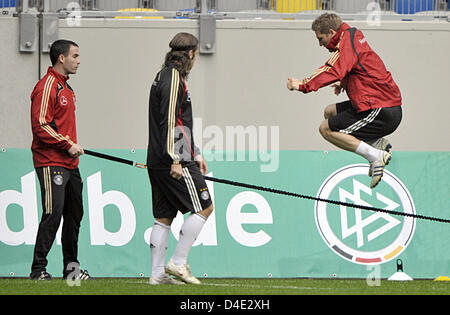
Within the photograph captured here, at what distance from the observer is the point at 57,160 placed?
8164 mm

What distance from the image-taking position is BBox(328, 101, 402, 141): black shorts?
7660 mm

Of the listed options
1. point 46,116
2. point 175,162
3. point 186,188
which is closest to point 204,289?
point 186,188

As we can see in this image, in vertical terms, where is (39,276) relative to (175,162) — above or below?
below

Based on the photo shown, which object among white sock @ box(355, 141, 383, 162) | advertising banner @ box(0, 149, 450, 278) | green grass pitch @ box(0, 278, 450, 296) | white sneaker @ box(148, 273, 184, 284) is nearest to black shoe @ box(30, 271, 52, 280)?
green grass pitch @ box(0, 278, 450, 296)

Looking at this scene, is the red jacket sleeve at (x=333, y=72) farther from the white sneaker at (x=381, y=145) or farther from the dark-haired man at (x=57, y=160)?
the dark-haired man at (x=57, y=160)

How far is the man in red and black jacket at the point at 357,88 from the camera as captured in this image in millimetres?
7406

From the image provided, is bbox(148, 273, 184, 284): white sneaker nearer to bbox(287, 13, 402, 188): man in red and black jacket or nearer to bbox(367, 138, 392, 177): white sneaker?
bbox(287, 13, 402, 188): man in red and black jacket

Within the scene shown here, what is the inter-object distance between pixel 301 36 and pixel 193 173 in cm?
430

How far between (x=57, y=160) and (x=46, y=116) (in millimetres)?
423

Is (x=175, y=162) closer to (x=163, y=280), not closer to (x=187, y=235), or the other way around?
(x=187, y=235)

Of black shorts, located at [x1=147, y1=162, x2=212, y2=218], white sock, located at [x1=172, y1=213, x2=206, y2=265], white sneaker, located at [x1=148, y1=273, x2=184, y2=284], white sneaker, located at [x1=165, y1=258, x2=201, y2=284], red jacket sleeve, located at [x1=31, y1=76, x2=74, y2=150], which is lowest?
white sneaker, located at [x1=148, y1=273, x2=184, y2=284]

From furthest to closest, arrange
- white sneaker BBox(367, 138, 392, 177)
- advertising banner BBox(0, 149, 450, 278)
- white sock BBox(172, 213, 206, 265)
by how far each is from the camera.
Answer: advertising banner BBox(0, 149, 450, 278) → white sneaker BBox(367, 138, 392, 177) → white sock BBox(172, 213, 206, 265)

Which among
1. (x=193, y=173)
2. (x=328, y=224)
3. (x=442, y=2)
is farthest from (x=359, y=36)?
(x=442, y=2)

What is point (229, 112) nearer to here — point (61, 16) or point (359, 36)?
point (61, 16)
